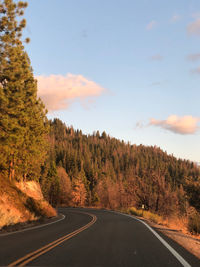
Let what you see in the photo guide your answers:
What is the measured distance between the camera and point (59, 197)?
79.6m

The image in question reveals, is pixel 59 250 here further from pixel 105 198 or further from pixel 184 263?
pixel 105 198

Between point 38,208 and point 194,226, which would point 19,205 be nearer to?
point 38,208

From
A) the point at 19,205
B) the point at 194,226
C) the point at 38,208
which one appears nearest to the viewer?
the point at 194,226

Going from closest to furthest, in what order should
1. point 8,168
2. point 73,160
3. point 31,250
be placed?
point 31,250 < point 8,168 < point 73,160

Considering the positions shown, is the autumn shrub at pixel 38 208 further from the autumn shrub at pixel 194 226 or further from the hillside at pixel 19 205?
the autumn shrub at pixel 194 226

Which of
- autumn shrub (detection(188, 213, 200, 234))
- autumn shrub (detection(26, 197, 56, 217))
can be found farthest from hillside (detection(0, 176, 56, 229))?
autumn shrub (detection(188, 213, 200, 234))

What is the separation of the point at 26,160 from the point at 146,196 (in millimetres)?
16545

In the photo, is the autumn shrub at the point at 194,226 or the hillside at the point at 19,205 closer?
the autumn shrub at the point at 194,226

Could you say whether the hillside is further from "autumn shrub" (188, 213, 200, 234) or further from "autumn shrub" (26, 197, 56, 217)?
"autumn shrub" (188, 213, 200, 234)

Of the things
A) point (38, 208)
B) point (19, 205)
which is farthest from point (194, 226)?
point (38, 208)

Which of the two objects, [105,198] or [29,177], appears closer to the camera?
[29,177]

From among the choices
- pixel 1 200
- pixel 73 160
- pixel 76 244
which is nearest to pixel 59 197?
pixel 73 160

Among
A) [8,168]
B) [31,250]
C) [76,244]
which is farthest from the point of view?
[8,168]

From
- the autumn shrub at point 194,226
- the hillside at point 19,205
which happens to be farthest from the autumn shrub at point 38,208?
the autumn shrub at point 194,226
